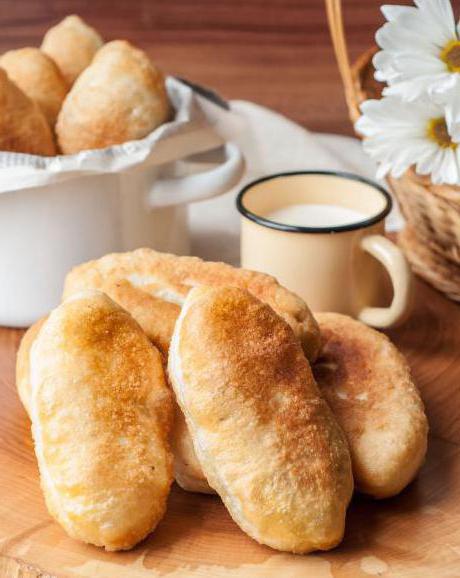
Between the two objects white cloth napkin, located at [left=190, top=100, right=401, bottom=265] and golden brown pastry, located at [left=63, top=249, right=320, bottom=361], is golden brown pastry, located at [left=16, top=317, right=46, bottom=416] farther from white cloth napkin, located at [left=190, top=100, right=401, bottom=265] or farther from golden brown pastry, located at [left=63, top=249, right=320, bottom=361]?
white cloth napkin, located at [left=190, top=100, right=401, bottom=265]

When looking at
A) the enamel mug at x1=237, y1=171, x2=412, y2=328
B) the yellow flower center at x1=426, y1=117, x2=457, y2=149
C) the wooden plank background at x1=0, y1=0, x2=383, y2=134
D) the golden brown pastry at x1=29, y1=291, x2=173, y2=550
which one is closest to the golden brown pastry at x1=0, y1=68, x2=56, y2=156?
the enamel mug at x1=237, y1=171, x2=412, y2=328

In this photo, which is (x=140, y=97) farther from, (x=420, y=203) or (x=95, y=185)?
(x=420, y=203)

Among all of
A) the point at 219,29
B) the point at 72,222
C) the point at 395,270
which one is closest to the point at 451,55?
the point at 395,270

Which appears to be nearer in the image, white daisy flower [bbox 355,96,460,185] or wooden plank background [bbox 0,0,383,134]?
white daisy flower [bbox 355,96,460,185]

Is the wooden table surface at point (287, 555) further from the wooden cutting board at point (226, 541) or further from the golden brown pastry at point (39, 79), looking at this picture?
the golden brown pastry at point (39, 79)

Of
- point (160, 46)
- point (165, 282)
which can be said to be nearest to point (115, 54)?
point (165, 282)

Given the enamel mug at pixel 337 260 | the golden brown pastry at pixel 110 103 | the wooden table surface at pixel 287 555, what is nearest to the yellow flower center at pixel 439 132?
the enamel mug at pixel 337 260
